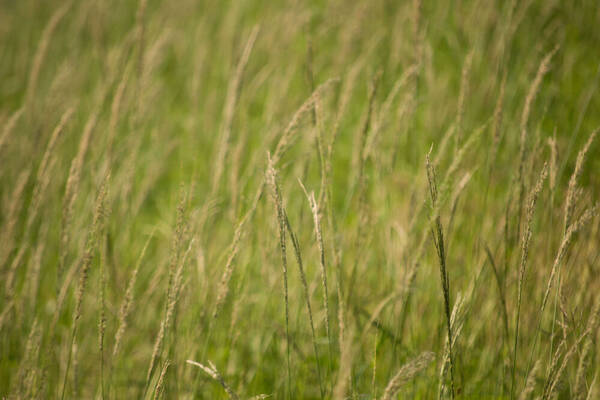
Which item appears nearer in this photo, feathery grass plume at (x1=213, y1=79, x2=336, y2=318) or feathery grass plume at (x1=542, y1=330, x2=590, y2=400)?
feathery grass plume at (x1=542, y1=330, x2=590, y2=400)

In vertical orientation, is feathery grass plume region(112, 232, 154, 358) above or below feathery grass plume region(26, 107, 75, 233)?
below

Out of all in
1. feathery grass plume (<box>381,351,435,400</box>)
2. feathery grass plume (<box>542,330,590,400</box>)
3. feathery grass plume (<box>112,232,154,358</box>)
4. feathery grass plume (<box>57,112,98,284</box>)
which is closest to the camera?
feathery grass plume (<box>381,351,435,400</box>)

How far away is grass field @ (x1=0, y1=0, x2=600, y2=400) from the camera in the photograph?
968mm

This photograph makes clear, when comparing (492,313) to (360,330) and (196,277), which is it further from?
(196,277)

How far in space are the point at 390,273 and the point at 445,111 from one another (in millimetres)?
1054

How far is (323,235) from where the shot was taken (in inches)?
52.6

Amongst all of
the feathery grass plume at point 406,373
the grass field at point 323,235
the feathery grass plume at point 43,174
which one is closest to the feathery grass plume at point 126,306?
the grass field at point 323,235

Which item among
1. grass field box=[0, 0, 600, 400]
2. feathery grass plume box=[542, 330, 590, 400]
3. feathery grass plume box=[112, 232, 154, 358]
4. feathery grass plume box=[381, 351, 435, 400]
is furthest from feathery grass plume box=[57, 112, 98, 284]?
feathery grass plume box=[542, 330, 590, 400]

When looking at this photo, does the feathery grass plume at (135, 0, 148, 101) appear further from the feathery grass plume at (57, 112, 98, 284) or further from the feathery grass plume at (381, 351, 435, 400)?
the feathery grass plume at (381, 351, 435, 400)

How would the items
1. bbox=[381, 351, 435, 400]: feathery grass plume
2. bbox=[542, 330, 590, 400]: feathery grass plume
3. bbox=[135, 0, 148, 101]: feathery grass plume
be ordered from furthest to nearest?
bbox=[135, 0, 148, 101]: feathery grass plume → bbox=[542, 330, 590, 400]: feathery grass plume → bbox=[381, 351, 435, 400]: feathery grass plume

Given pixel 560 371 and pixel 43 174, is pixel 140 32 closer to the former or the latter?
pixel 43 174

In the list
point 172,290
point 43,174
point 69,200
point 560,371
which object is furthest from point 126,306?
point 560,371

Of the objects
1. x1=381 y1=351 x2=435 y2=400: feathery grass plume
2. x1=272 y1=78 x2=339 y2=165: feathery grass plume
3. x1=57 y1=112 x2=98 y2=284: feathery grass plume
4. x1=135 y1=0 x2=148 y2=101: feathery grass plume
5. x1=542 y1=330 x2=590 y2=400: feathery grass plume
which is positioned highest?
x1=135 y1=0 x2=148 y2=101: feathery grass plume

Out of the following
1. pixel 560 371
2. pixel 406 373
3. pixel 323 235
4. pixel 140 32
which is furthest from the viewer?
pixel 140 32
